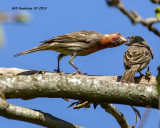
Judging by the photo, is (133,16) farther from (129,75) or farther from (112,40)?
(112,40)

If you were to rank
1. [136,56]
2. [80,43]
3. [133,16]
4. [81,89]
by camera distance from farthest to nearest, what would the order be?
[80,43], [136,56], [81,89], [133,16]

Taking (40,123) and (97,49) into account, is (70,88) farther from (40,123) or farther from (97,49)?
(97,49)

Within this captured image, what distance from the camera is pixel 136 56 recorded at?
9398 mm

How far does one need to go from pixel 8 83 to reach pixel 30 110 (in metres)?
0.60

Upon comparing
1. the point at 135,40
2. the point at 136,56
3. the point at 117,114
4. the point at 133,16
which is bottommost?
the point at 117,114

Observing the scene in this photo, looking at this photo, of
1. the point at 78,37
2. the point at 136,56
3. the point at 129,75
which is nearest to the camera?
the point at 129,75

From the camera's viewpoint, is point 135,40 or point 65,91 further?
point 135,40

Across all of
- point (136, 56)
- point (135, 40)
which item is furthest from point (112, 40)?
point (135, 40)

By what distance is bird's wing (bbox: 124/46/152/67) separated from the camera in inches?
358

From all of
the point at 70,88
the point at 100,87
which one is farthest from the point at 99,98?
the point at 70,88

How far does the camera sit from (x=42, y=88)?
215 inches

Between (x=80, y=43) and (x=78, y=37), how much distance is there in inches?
10.2

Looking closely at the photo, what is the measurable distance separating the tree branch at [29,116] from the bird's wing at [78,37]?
159 inches

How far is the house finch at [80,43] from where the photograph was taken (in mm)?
9383
